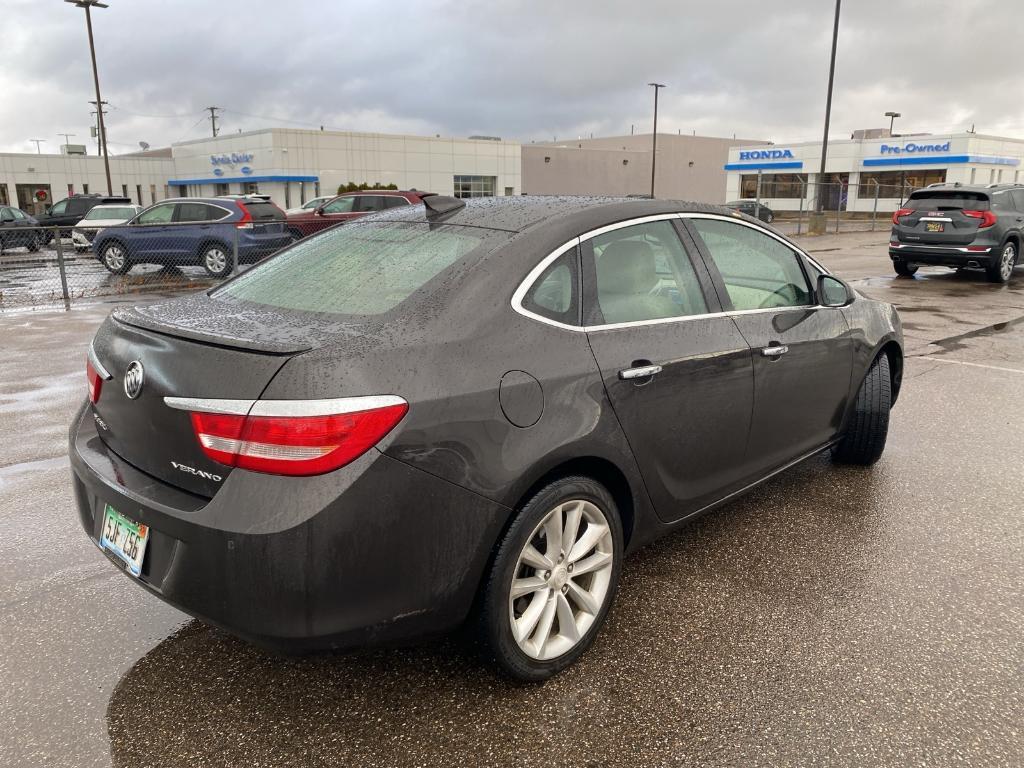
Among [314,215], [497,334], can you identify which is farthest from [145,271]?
[497,334]

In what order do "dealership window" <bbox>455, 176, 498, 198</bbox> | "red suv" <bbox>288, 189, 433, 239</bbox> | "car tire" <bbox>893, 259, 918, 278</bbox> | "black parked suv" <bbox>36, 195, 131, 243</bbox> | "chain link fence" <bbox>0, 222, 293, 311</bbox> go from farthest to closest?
"dealership window" <bbox>455, 176, 498, 198</bbox>
"black parked suv" <bbox>36, 195, 131, 243</bbox>
"red suv" <bbox>288, 189, 433, 239</bbox>
"car tire" <bbox>893, 259, 918, 278</bbox>
"chain link fence" <bbox>0, 222, 293, 311</bbox>

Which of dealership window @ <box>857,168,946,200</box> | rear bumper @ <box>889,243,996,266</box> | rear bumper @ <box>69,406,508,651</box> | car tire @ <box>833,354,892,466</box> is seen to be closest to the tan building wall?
dealership window @ <box>857,168,946,200</box>

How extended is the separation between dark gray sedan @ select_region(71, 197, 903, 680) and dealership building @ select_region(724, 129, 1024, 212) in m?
43.8

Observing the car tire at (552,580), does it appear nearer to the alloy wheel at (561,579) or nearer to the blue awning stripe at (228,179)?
the alloy wheel at (561,579)

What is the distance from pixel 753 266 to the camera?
3906 mm

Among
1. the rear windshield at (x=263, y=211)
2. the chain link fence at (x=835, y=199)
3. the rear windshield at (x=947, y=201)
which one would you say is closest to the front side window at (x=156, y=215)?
the rear windshield at (x=263, y=211)

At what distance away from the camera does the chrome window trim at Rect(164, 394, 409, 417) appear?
2156mm

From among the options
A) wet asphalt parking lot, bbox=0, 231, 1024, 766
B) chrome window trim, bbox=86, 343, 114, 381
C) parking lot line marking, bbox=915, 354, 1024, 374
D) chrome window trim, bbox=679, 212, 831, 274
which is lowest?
wet asphalt parking lot, bbox=0, 231, 1024, 766

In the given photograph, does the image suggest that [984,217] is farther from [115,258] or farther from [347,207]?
[115,258]

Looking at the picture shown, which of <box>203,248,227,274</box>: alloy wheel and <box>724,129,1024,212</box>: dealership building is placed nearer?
<box>203,248,227,274</box>: alloy wheel

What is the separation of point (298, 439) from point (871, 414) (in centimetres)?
354

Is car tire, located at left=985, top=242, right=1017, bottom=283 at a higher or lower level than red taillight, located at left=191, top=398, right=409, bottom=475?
lower

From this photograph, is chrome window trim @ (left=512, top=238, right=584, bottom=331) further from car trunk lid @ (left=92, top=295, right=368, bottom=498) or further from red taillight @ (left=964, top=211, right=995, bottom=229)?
red taillight @ (left=964, top=211, right=995, bottom=229)

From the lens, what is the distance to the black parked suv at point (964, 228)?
556 inches
